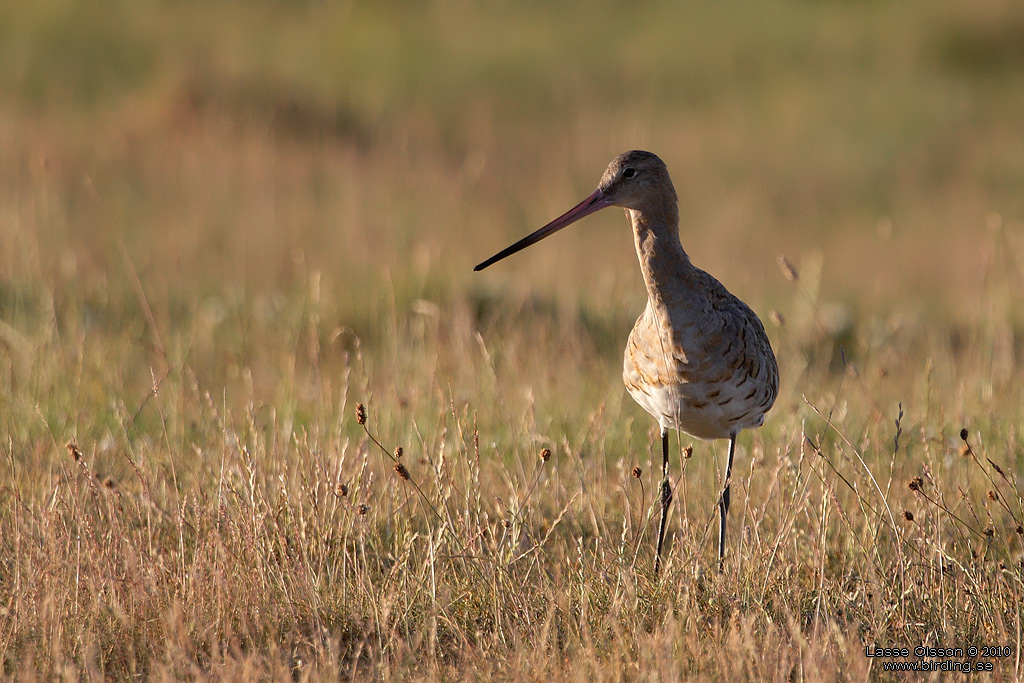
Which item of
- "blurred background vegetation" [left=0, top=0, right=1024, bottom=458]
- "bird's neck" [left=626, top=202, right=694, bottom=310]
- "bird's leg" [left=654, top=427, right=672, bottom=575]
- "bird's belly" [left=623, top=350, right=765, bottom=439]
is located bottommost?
"bird's leg" [left=654, top=427, right=672, bottom=575]

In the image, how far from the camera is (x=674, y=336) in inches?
145

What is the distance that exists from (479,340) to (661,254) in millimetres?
722

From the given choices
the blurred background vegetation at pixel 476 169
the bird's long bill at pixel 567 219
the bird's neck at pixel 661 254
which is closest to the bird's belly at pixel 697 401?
the bird's neck at pixel 661 254

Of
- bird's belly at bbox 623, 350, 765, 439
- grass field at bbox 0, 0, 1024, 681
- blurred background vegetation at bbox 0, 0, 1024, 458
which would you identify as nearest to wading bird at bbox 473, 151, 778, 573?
bird's belly at bbox 623, 350, 765, 439

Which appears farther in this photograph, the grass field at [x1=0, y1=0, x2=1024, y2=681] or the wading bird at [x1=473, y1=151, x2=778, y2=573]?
the wading bird at [x1=473, y1=151, x2=778, y2=573]

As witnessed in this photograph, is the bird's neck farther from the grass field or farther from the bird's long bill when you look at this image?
the grass field

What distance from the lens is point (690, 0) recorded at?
59.5 ft

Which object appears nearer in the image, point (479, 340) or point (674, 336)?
point (674, 336)

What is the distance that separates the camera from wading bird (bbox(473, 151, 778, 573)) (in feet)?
12.1

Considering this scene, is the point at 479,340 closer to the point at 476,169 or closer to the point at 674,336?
the point at 674,336

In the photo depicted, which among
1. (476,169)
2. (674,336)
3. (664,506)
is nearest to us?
(674,336)

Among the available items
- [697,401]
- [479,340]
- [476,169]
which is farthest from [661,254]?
[476,169]

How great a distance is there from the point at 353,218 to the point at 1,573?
230 inches

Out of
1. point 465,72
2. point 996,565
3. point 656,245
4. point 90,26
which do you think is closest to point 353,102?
point 465,72
